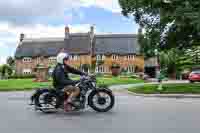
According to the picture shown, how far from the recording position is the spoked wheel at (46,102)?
12.0 metres

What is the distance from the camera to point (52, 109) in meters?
12.2

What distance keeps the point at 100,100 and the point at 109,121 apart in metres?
1.98

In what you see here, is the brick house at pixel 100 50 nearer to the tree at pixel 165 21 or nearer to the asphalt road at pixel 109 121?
the tree at pixel 165 21

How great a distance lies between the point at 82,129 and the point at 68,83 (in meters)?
3.01

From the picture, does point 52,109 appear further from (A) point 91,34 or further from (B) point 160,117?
(A) point 91,34

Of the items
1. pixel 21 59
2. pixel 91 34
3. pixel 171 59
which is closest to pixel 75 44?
pixel 91 34

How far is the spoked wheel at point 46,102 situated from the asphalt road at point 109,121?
0.76 ft

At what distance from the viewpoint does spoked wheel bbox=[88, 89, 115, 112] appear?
12.2 m

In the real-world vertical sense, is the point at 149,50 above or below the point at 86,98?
above

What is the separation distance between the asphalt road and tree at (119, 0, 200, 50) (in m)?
12.3

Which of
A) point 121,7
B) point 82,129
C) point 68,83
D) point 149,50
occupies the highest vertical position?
point 121,7

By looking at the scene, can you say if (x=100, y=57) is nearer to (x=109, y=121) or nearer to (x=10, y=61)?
(x=10, y=61)

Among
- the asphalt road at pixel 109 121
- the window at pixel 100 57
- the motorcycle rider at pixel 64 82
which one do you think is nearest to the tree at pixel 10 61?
the window at pixel 100 57

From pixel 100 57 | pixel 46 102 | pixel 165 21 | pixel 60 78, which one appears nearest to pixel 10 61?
pixel 100 57
